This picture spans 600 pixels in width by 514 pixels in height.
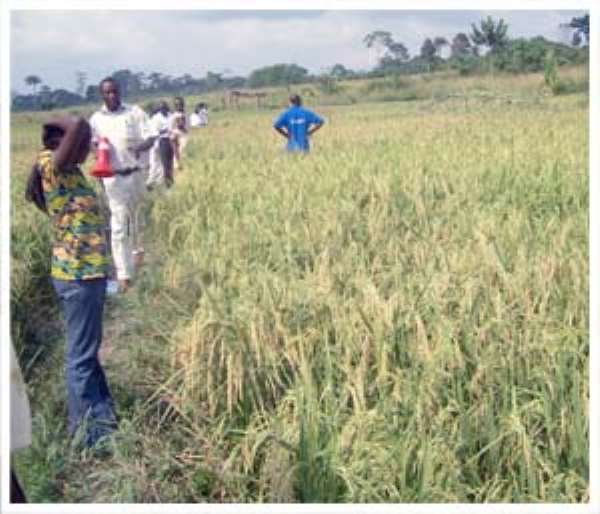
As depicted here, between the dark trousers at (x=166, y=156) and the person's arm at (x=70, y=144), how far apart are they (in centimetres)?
549

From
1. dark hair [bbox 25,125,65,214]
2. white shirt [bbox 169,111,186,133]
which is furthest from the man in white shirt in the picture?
white shirt [bbox 169,111,186,133]

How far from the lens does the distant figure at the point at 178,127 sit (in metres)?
9.36

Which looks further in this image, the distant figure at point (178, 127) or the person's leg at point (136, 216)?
the distant figure at point (178, 127)

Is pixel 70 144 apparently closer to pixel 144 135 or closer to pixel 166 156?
pixel 144 135

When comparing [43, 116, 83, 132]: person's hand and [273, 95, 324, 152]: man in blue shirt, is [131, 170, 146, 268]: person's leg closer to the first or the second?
[43, 116, 83, 132]: person's hand

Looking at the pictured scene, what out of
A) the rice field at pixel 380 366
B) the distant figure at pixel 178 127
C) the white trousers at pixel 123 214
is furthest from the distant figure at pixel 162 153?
the rice field at pixel 380 366

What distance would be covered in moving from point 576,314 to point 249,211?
281 cm

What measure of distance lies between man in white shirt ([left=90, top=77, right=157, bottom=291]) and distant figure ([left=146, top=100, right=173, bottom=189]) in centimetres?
325

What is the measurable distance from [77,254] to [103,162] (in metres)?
1.59

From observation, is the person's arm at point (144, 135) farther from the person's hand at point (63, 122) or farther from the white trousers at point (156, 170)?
the white trousers at point (156, 170)

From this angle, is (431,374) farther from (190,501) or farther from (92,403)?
(92,403)

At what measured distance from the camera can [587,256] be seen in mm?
3225

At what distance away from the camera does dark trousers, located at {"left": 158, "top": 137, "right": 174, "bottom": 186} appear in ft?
28.0
